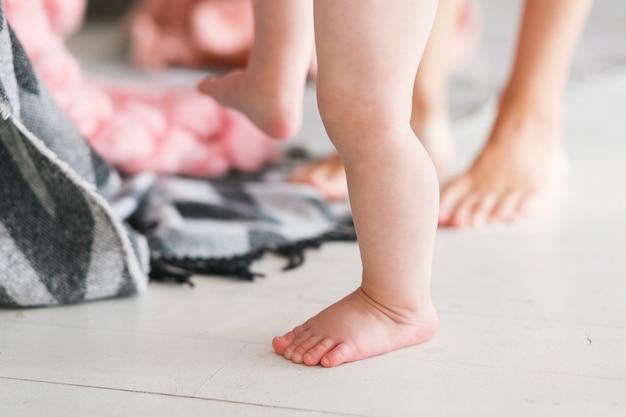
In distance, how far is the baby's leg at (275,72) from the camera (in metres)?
1.02

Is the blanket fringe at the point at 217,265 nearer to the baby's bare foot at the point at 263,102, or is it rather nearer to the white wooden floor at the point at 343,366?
the white wooden floor at the point at 343,366

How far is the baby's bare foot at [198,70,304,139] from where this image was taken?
107cm

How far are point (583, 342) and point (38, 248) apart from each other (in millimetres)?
609

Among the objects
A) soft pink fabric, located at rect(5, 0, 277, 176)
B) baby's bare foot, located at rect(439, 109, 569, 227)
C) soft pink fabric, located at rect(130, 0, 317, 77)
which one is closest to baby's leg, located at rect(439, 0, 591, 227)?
baby's bare foot, located at rect(439, 109, 569, 227)

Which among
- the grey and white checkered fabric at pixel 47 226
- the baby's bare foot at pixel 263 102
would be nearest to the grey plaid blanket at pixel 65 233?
the grey and white checkered fabric at pixel 47 226

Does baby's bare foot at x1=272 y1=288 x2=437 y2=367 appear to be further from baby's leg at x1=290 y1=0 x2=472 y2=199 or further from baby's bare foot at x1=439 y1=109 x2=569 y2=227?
baby's leg at x1=290 y1=0 x2=472 y2=199

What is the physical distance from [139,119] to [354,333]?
82cm

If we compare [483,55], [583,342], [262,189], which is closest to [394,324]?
[583,342]

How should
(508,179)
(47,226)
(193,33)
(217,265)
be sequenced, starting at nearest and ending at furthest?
1. (47,226)
2. (217,265)
3. (508,179)
4. (193,33)

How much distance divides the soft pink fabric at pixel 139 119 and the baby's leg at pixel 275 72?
0.38m

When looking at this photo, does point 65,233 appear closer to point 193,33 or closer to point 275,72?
point 275,72

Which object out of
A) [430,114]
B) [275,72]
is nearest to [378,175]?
[275,72]

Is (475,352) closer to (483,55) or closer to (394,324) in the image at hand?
(394,324)

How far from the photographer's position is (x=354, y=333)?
0.84m
